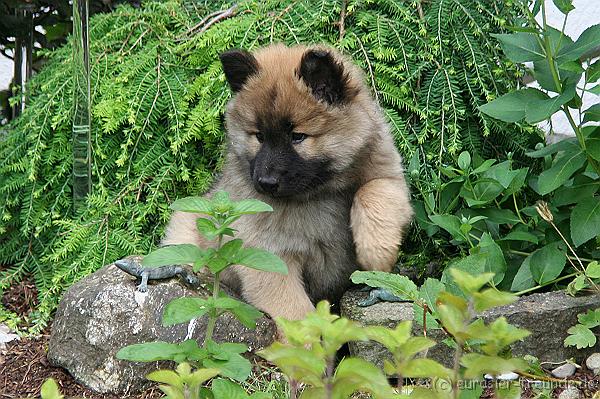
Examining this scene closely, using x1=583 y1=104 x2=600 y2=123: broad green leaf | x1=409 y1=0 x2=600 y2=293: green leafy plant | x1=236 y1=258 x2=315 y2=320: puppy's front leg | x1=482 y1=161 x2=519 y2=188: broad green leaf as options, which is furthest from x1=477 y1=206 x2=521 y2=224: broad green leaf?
x1=236 y1=258 x2=315 y2=320: puppy's front leg

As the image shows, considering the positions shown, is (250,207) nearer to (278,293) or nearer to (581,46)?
(278,293)

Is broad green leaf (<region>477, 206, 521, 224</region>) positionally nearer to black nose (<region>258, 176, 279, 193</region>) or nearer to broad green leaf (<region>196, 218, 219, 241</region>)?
black nose (<region>258, 176, 279, 193</region>)

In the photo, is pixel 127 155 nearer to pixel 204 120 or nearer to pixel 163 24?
pixel 204 120

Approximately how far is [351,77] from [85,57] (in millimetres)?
1377

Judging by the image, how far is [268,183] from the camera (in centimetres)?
364

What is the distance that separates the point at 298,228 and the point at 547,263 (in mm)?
1063

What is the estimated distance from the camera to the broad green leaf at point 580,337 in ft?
11.2

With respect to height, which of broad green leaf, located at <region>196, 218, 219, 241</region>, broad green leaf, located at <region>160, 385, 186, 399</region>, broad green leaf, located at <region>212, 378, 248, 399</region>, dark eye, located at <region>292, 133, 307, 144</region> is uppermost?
broad green leaf, located at <region>196, 218, 219, 241</region>

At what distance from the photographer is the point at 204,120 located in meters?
4.48

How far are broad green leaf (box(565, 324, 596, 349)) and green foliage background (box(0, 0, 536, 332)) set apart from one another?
102cm

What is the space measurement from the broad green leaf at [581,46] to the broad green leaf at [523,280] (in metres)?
0.91

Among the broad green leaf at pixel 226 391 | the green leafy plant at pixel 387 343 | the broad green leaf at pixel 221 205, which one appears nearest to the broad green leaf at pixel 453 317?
the green leafy plant at pixel 387 343

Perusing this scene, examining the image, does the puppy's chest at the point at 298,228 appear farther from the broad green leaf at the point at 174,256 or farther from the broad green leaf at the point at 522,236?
the broad green leaf at the point at 174,256

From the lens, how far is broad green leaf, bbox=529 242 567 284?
3.73m
